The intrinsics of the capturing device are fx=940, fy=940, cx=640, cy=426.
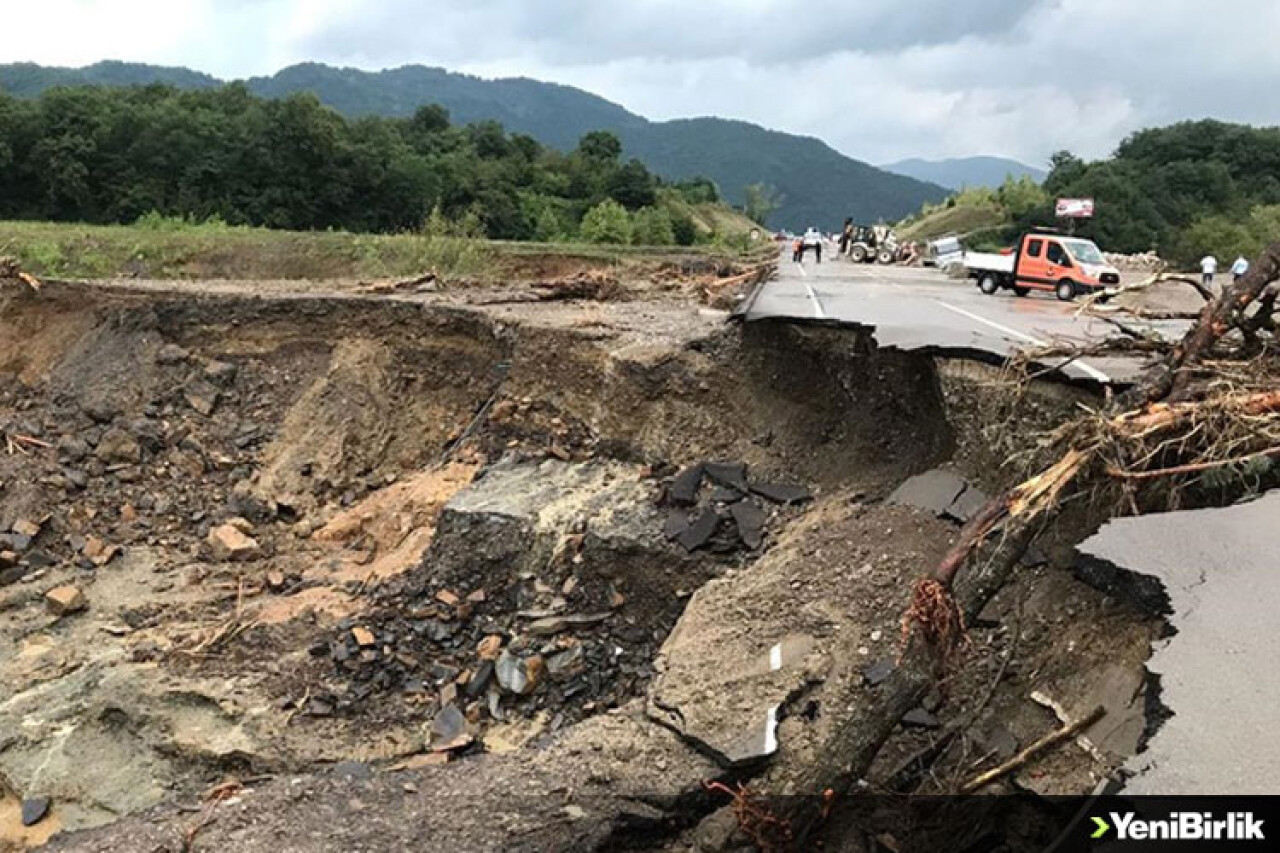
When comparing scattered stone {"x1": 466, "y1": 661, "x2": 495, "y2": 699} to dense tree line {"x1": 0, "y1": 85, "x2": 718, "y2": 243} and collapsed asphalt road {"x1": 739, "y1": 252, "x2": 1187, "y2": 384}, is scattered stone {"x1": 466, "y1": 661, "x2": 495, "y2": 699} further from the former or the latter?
dense tree line {"x1": 0, "y1": 85, "x2": 718, "y2": 243}

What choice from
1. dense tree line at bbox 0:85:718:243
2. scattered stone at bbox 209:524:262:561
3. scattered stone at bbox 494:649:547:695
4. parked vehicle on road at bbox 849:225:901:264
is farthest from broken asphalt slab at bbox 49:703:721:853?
parked vehicle on road at bbox 849:225:901:264

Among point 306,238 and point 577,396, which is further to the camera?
point 306,238

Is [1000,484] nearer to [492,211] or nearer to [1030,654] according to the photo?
[1030,654]

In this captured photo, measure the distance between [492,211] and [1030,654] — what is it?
1655 inches

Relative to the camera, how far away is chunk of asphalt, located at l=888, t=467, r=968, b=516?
23.7ft

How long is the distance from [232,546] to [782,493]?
6.26 meters

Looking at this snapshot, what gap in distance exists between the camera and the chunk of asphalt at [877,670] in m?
5.63

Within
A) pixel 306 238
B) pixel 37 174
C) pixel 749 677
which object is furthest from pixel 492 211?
pixel 749 677

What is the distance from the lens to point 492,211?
1761 inches

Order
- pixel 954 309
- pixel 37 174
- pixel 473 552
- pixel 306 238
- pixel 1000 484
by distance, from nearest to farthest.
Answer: pixel 1000 484 → pixel 473 552 → pixel 954 309 → pixel 306 238 → pixel 37 174

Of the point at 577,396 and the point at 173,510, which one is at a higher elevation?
the point at 577,396

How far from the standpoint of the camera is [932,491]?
24.3 ft

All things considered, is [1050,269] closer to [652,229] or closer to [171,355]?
[171,355]

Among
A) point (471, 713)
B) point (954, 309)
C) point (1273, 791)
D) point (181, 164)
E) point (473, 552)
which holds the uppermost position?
point (181, 164)
